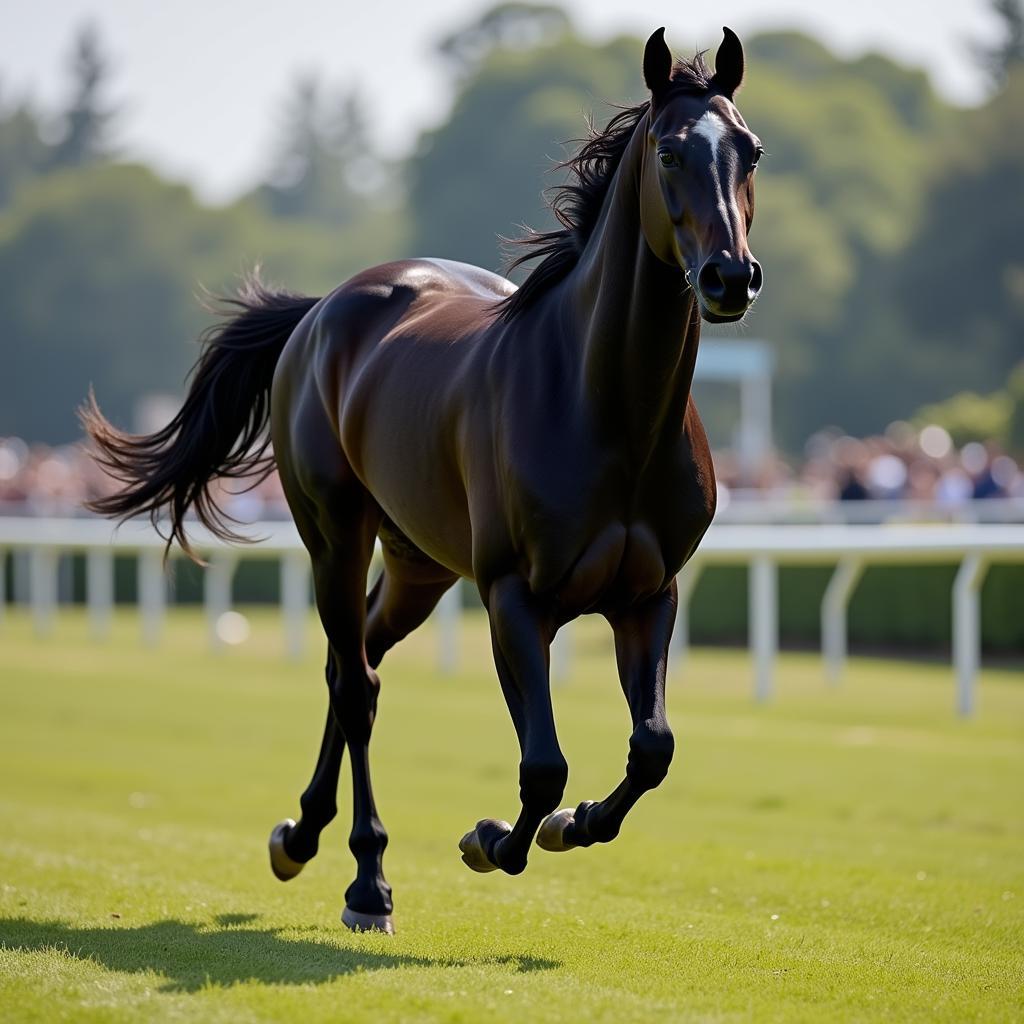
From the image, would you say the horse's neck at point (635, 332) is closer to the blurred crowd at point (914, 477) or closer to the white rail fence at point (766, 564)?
the white rail fence at point (766, 564)

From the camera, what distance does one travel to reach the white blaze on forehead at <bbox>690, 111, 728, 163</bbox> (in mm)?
3928

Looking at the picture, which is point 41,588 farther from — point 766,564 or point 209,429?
point 209,429

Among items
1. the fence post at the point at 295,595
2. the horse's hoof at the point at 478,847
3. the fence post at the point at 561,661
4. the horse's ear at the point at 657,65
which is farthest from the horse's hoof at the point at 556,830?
the fence post at the point at 295,595

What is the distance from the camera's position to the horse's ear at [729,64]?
13.5 feet

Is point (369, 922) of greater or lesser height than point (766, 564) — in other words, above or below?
below

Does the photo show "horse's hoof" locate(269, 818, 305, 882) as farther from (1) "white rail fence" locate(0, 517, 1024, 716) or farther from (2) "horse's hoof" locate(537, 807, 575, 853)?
(1) "white rail fence" locate(0, 517, 1024, 716)

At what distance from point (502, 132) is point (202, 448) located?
60.6 metres

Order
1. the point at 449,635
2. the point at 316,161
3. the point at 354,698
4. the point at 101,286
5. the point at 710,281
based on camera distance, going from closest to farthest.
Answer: the point at 710,281, the point at 354,698, the point at 449,635, the point at 101,286, the point at 316,161

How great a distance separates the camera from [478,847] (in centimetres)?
444

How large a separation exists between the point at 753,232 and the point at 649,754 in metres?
52.7

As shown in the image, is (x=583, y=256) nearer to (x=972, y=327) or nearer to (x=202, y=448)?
(x=202, y=448)

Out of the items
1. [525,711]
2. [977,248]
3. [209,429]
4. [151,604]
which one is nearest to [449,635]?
[151,604]

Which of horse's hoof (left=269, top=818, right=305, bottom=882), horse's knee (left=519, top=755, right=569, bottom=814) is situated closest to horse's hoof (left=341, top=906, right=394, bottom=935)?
horse's hoof (left=269, top=818, right=305, bottom=882)

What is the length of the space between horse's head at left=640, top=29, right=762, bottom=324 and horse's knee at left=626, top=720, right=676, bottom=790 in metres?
1.08
